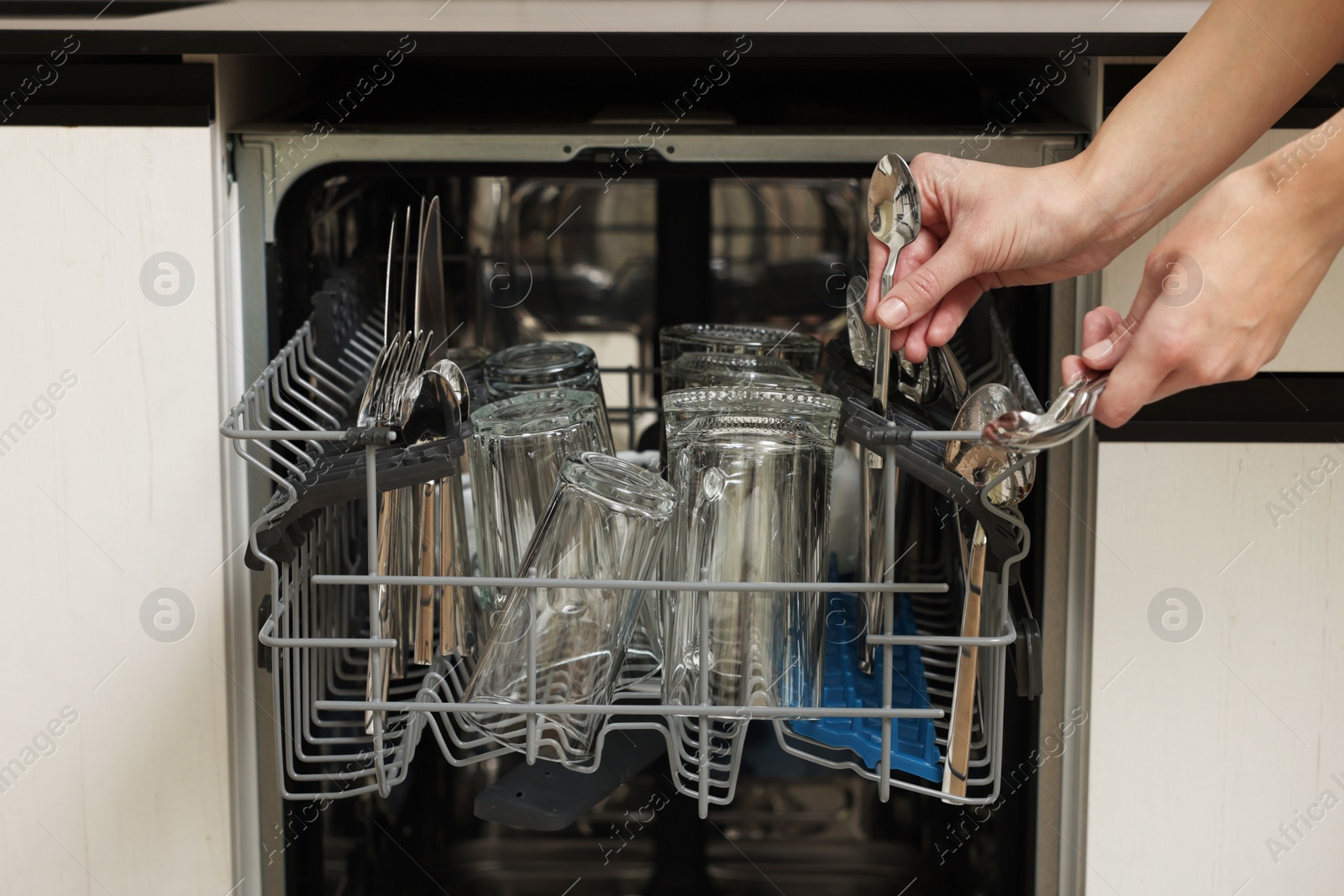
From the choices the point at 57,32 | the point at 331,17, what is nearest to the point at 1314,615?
the point at 331,17

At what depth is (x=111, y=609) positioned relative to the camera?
0.85 metres

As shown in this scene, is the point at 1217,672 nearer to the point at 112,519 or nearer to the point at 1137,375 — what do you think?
the point at 1137,375

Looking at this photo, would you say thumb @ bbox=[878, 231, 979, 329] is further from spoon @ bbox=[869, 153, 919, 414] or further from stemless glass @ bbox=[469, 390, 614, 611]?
stemless glass @ bbox=[469, 390, 614, 611]

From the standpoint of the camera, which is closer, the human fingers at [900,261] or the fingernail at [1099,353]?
the fingernail at [1099,353]

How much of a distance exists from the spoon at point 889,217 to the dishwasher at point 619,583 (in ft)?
0.17

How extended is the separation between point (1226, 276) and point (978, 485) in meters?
0.20

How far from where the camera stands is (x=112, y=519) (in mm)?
845

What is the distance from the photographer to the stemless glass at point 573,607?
2.61ft

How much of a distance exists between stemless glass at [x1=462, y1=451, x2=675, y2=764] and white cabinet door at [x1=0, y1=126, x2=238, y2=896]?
0.23m

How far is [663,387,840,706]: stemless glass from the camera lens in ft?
2.62

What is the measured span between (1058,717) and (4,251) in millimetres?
894

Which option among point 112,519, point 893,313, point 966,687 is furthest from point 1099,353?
point 112,519

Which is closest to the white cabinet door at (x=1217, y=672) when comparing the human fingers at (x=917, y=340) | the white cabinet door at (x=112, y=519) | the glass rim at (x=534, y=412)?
the human fingers at (x=917, y=340)

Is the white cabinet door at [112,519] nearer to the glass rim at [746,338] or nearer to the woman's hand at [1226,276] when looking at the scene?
the glass rim at [746,338]
